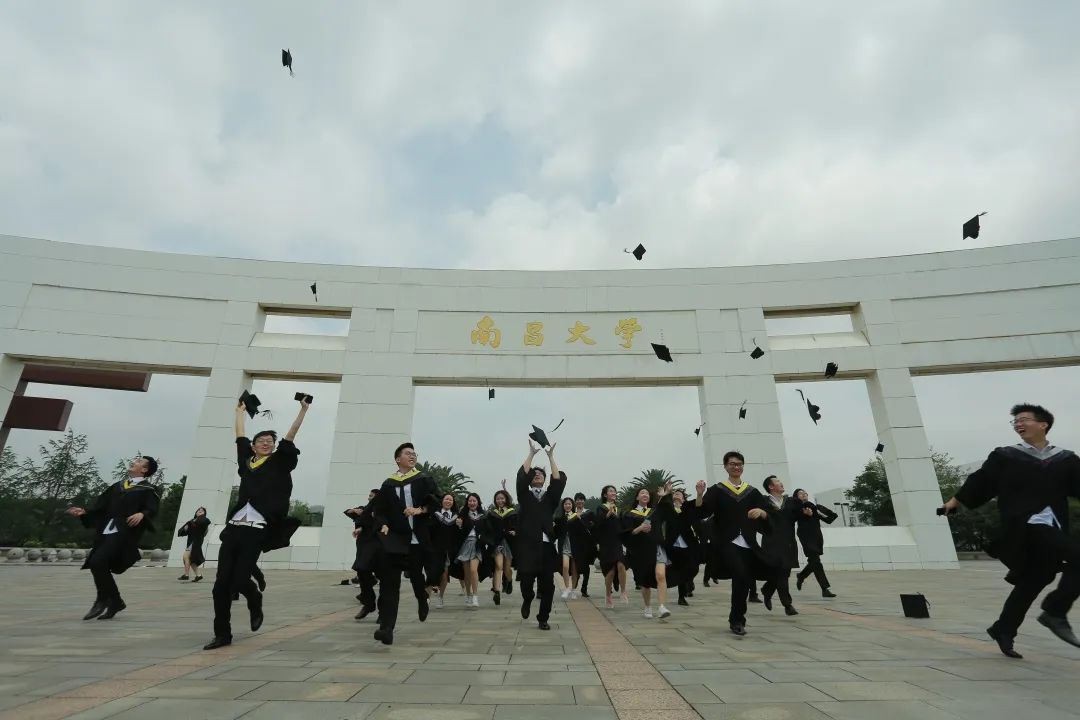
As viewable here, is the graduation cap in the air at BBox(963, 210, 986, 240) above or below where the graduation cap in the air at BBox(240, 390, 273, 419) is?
above

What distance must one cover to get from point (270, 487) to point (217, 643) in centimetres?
128

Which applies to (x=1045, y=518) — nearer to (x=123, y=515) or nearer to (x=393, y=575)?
(x=393, y=575)

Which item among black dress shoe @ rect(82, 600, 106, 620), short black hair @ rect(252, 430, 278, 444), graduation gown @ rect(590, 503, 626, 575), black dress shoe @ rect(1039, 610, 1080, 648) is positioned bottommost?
black dress shoe @ rect(82, 600, 106, 620)

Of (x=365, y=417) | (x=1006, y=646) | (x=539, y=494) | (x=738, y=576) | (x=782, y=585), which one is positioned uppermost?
(x=365, y=417)

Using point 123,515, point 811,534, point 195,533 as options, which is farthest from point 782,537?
point 195,533

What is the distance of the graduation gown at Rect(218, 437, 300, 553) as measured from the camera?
15.8 ft

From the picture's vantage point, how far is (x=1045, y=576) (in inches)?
161

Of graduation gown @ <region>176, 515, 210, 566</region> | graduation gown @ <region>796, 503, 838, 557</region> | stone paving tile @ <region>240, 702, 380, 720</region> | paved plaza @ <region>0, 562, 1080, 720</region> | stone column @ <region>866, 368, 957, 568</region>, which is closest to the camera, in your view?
stone paving tile @ <region>240, 702, 380, 720</region>

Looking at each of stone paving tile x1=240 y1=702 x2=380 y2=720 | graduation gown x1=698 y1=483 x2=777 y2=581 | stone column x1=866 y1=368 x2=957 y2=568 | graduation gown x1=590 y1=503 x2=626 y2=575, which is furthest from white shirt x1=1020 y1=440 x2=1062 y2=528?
stone column x1=866 y1=368 x2=957 y2=568

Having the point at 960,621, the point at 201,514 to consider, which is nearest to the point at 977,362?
the point at 960,621

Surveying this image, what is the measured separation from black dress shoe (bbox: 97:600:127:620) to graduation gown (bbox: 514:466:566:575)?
4592 mm

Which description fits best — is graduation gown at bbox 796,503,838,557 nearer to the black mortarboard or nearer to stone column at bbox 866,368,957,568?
the black mortarboard

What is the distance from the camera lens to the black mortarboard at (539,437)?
230 inches

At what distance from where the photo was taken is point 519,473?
6355 millimetres
